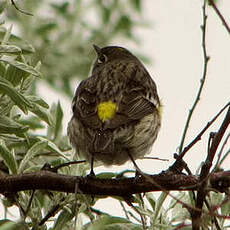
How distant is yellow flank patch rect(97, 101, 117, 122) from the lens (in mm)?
6179

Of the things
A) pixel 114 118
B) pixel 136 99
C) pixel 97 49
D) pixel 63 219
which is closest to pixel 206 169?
pixel 63 219

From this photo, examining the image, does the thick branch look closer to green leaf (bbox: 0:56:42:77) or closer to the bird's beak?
green leaf (bbox: 0:56:42:77)

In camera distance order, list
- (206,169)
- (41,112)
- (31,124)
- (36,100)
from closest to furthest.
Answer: (206,169) < (36,100) < (41,112) < (31,124)

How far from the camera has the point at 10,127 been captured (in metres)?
5.20

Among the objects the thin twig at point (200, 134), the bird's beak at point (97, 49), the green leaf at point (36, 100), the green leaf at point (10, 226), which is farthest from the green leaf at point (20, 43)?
the bird's beak at point (97, 49)

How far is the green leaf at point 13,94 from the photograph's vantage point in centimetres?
493

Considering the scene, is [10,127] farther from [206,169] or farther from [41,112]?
[206,169]

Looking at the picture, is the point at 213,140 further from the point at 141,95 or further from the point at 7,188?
the point at 141,95

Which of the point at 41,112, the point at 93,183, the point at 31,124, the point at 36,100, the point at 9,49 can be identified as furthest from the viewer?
Result: the point at 31,124

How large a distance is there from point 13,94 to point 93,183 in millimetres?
848

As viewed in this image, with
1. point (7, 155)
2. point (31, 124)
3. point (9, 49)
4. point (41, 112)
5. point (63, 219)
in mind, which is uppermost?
point (9, 49)

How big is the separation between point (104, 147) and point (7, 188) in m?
1.24

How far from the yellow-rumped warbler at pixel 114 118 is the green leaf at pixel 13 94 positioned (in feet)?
2.98

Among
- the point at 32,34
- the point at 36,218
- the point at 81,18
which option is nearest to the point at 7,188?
the point at 36,218
